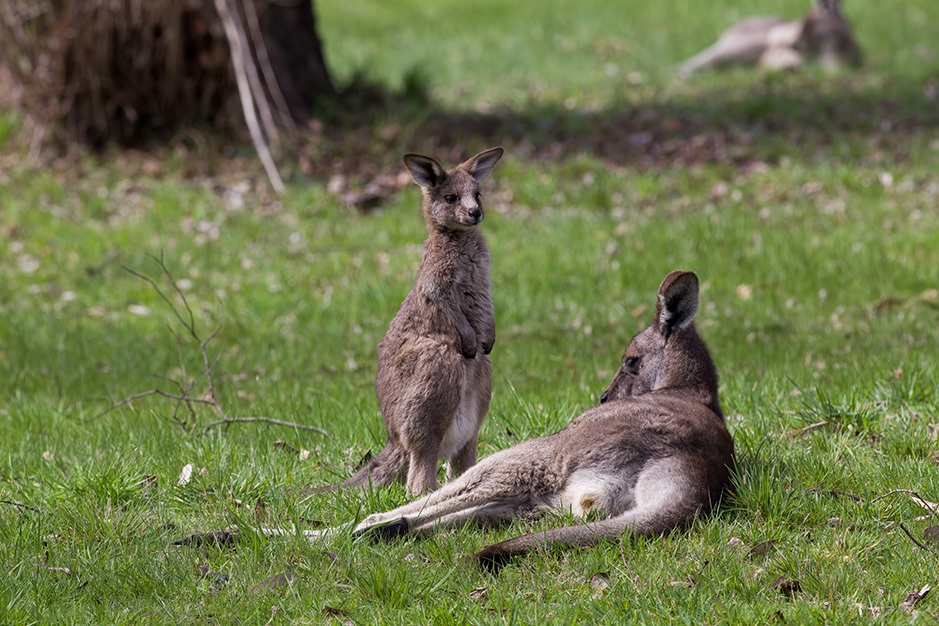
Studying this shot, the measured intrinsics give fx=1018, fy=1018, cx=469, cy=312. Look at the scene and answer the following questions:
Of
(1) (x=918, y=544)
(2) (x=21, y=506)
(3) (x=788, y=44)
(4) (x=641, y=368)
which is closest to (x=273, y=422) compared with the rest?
(2) (x=21, y=506)

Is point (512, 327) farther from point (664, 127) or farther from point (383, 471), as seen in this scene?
point (664, 127)

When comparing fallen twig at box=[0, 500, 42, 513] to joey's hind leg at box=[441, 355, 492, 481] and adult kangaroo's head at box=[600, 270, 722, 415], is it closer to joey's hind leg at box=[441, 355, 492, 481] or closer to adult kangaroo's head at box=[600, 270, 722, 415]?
joey's hind leg at box=[441, 355, 492, 481]

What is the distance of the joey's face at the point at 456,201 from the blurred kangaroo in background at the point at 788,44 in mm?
13241

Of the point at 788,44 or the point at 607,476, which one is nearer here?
the point at 607,476

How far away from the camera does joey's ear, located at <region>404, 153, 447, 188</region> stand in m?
4.67

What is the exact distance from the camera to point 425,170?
4.75m

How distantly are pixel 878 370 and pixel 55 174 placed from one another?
10.2 meters

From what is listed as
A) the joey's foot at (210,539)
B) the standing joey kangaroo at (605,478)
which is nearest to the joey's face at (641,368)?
the standing joey kangaroo at (605,478)

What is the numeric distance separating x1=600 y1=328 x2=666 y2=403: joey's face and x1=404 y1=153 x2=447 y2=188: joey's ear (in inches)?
49.5

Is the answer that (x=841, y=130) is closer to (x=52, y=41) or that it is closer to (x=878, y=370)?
(x=878, y=370)

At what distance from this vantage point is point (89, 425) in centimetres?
643

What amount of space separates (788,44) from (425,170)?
13908 mm

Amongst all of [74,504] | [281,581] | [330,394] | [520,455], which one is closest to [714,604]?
[520,455]

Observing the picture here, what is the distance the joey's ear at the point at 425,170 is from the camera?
467 cm
